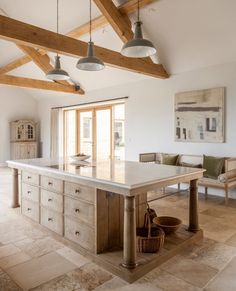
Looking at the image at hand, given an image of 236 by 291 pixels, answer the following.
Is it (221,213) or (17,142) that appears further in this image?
(17,142)

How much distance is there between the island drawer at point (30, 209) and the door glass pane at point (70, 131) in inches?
203

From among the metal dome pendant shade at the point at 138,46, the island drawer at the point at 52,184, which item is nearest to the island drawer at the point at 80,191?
the island drawer at the point at 52,184

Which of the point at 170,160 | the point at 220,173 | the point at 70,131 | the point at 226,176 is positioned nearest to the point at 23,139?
the point at 70,131

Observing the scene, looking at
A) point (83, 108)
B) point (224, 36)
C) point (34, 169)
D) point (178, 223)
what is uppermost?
point (224, 36)

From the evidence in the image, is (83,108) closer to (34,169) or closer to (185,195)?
(185,195)

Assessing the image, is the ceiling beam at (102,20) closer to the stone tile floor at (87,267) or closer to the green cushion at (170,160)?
the green cushion at (170,160)

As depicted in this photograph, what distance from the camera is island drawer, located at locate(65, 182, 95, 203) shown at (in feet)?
7.89

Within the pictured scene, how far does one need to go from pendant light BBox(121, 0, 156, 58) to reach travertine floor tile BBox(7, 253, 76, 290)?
2.23 metres

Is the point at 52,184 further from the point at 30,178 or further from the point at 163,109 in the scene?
the point at 163,109

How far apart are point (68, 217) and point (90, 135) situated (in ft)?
17.9

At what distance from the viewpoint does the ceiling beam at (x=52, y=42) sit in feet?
10.9

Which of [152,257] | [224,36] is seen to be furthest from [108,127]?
[152,257]

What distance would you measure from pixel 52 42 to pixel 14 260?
2.93m

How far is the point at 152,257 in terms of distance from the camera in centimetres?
230
